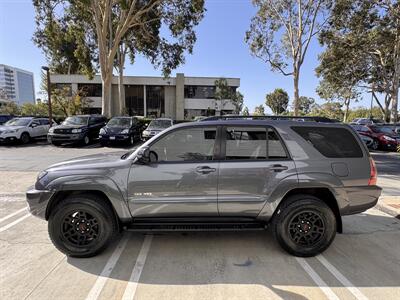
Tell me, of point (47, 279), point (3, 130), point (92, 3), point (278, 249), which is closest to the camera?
point (47, 279)

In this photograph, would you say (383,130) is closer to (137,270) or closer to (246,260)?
(246,260)

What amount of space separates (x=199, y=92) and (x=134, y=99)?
10.8 metres

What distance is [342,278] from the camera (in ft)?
10.8

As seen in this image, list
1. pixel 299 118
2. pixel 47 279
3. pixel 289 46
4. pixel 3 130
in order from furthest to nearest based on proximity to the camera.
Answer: pixel 289 46
pixel 3 130
pixel 299 118
pixel 47 279

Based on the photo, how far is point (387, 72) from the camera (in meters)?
30.9

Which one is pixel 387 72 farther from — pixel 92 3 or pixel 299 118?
pixel 299 118

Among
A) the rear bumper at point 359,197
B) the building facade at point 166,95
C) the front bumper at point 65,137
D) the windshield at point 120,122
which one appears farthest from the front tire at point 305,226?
the building facade at point 166,95

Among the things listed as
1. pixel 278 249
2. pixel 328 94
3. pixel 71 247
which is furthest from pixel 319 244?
pixel 328 94

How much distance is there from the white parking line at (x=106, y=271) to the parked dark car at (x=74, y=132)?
12.8m

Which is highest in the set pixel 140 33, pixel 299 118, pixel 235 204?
pixel 140 33

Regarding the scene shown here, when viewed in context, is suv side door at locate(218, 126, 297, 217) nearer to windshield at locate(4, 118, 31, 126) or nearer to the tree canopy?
windshield at locate(4, 118, 31, 126)

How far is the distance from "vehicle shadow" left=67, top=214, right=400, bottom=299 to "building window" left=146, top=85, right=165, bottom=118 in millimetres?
43607

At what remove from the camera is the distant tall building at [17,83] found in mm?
76375

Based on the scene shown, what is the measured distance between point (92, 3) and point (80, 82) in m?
28.2
